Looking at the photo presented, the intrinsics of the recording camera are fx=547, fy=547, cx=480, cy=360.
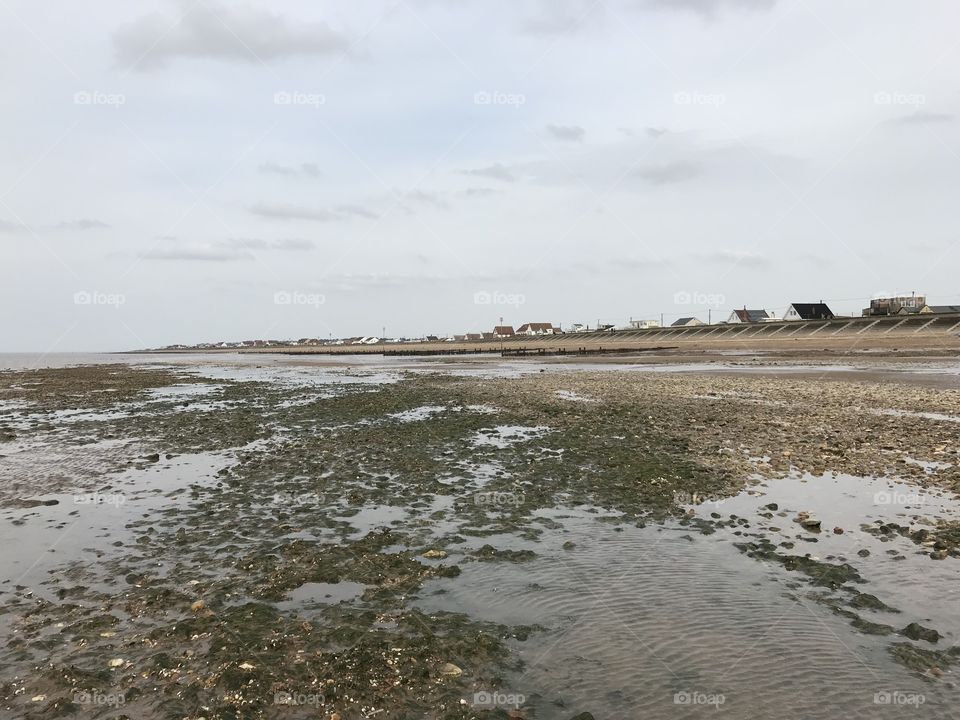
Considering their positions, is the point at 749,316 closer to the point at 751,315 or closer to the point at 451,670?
the point at 751,315

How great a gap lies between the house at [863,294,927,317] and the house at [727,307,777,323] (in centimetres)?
3976

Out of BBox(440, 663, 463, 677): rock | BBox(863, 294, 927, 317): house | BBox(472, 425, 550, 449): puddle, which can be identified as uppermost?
BBox(863, 294, 927, 317): house

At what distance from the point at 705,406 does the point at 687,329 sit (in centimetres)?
12895

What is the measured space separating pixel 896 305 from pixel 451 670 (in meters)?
141

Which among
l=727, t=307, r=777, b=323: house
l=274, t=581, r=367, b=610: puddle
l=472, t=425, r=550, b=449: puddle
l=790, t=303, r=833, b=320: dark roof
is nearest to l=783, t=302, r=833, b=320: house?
l=790, t=303, r=833, b=320: dark roof

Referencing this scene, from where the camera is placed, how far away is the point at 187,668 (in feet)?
18.5

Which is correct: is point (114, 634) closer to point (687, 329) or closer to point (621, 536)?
point (621, 536)

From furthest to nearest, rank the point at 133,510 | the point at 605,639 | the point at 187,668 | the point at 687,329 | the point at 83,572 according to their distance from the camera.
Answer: the point at 687,329 → the point at 133,510 → the point at 83,572 → the point at 605,639 → the point at 187,668

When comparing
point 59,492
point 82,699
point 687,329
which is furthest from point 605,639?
point 687,329

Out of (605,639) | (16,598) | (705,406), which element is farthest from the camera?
(705,406)

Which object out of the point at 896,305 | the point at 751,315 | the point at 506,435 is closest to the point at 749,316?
the point at 751,315

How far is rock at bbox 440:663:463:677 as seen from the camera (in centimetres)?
554

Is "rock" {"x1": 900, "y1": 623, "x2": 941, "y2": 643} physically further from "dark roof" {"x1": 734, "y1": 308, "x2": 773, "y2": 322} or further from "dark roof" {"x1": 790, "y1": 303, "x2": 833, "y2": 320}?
"dark roof" {"x1": 734, "y1": 308, "x2": 773, "y2": 322}

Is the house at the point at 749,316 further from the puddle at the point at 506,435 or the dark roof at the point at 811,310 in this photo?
the puddle at the point at 506,435
